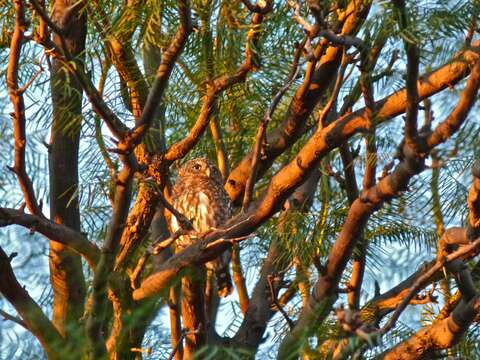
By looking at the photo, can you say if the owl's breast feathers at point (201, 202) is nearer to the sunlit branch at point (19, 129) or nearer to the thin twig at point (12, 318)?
the sunlit branch at point (19, 129)

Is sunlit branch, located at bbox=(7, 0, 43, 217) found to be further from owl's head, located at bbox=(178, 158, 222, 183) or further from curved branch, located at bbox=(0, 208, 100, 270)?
owl's head, located at bbox=(178, 158, 222, 183)

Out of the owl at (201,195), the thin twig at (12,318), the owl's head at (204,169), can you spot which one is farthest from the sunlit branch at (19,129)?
the owl's head at (204,169)

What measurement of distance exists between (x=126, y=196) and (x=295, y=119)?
2.22 ft

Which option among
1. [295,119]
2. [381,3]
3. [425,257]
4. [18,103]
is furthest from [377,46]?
[425,257]

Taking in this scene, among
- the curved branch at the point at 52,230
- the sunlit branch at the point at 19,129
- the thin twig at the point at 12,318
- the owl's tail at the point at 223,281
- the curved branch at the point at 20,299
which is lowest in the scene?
the thin twig at the point at 12,318

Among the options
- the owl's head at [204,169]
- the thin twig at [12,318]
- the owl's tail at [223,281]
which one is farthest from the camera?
the owl's head at [204,169]

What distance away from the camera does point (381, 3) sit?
243cm

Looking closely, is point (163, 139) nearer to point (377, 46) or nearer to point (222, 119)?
point (222, 119)

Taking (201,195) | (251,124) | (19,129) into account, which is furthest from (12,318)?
(201,195)

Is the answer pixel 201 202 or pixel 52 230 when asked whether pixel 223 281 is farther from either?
pixel 52 230

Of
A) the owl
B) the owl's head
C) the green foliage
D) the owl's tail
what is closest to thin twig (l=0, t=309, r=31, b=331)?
the green foliage

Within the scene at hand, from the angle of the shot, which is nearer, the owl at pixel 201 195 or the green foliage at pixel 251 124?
the green foliage at pixel 251 124

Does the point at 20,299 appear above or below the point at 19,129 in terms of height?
below

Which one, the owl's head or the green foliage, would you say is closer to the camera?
the green foliage
